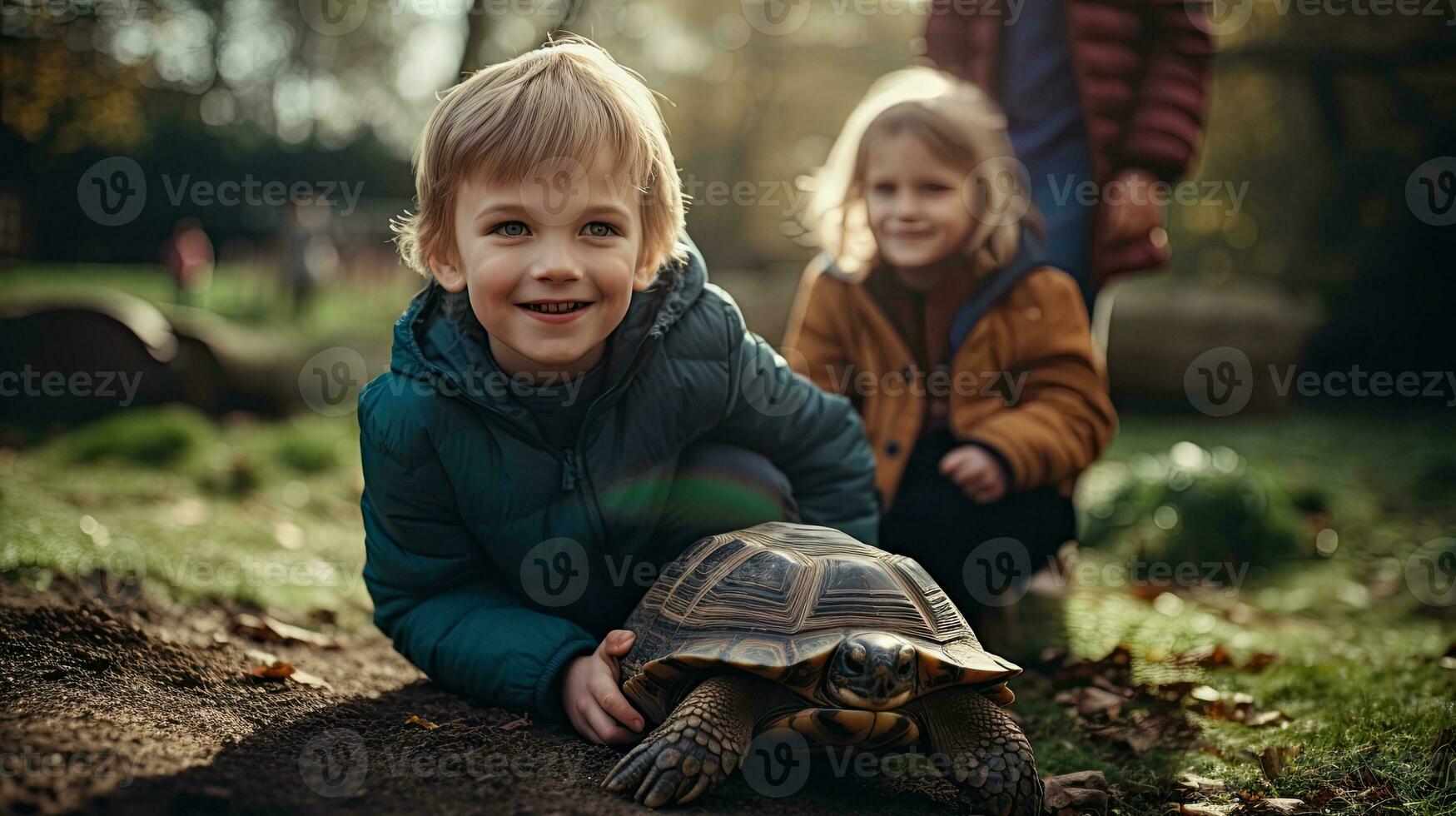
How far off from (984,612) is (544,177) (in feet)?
7.62

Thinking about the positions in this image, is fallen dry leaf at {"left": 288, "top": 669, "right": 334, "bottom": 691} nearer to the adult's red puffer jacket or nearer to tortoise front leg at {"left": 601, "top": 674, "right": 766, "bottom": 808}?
tortoise front leg at {"left": 601, "top": 674, "right": 766, "bottom": 808}

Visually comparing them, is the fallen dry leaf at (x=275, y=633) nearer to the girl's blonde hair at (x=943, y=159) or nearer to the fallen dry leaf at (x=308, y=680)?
the fallen dry leaf at (x=308, y=680)

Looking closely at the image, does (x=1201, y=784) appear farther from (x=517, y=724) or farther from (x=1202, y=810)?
(x=517, y=724)

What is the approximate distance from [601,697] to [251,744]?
2.39 ft

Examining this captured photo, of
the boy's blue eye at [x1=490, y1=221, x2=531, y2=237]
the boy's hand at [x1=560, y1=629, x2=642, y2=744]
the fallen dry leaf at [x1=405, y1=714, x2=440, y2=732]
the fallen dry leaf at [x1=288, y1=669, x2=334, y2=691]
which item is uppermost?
the boy's blue eye at [x1=490, y1=221, x2=531, y2=237]

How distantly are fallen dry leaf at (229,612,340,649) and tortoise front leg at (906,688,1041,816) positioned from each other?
206cm

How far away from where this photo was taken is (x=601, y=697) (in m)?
2.35

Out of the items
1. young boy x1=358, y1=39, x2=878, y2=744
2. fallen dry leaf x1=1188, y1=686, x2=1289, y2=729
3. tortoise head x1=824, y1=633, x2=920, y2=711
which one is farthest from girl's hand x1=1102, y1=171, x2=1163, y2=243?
tortoise head x1=824, y1=633, x2=920, y2=711

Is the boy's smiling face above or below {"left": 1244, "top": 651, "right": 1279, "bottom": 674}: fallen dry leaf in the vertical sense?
above

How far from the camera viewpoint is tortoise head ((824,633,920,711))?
6.60ft

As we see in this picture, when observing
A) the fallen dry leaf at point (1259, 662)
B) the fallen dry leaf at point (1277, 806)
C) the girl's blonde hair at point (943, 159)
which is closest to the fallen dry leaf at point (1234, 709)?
the fallen dry leaf at point (1259, 662)

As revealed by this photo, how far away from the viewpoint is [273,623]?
11.1 feet

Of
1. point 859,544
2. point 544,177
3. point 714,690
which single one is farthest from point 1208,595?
point 544,177

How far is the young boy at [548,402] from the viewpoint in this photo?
244cm
